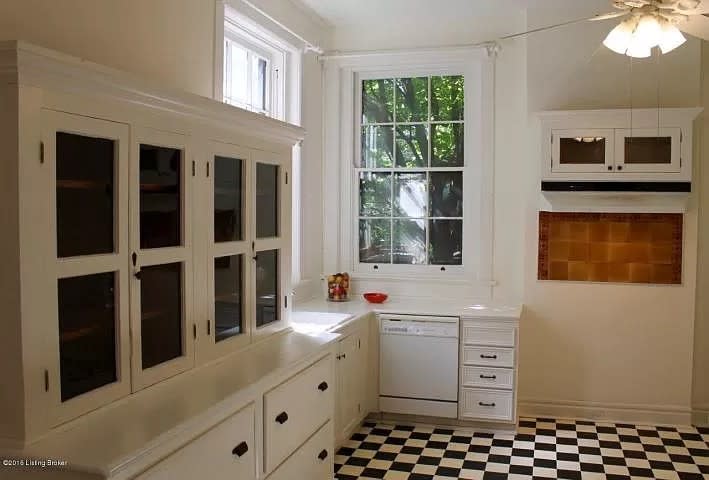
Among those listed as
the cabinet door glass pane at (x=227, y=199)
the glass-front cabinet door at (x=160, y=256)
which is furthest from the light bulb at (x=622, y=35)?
the glass-front cabinet door at (x=160, y=256)

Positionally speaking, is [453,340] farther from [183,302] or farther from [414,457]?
[183,302]

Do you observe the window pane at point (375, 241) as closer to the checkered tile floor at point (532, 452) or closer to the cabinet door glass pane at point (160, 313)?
the checkered tile floor at point (532, 452)

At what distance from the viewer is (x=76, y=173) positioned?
2180mm

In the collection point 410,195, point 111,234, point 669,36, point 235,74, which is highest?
point 235,74

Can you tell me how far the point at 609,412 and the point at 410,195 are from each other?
83.4 inches

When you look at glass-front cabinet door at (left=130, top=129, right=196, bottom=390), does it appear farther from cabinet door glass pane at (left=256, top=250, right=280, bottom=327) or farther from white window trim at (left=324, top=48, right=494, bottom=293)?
white window trim at (left=324, top=48, right=494, bottom=293)

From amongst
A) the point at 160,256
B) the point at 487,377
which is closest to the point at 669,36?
the point at 160,256

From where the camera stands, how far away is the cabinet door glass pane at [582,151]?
15.8 ft

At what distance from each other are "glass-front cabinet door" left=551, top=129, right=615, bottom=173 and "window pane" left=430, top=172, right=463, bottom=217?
34.1 inches

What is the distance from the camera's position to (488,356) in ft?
16.0

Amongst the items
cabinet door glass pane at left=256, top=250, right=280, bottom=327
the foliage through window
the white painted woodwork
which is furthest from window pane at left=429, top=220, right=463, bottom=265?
cabinet door glass pane at left=256, top=250, right=280, bottom=327

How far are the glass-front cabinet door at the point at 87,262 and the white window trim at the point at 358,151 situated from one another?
133 inches

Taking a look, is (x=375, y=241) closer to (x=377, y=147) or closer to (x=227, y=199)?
(x=377, y=147)

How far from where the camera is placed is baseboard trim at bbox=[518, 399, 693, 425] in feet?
16.6
